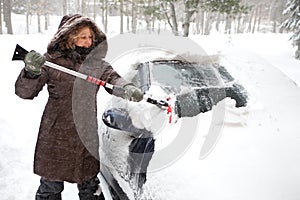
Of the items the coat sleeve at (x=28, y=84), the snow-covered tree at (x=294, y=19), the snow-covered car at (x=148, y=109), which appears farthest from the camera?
the snow-covered tree at (x=294, y=19)

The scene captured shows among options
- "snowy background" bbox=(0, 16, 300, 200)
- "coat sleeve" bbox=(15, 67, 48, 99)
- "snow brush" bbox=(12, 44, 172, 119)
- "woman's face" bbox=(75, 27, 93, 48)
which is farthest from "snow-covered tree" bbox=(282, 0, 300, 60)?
"coat sleeve" bbox=(15, 67, 48, 99)

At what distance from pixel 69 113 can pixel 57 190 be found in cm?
57

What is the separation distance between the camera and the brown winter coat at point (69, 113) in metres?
2.14

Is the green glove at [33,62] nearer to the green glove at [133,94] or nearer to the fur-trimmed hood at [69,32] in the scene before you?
the fur-trimmed hood at [69,32]

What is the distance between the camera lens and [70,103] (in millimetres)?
2170

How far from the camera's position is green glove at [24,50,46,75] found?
1928 mm

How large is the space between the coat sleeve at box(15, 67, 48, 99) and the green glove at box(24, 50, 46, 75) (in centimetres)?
7

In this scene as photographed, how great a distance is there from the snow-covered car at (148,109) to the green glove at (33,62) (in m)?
0.64

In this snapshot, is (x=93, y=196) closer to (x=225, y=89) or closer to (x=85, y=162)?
(x=85, y=162)

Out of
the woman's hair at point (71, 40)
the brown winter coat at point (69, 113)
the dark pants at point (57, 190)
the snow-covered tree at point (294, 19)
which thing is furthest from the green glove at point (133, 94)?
the snow-covered tree at point (294, 19)

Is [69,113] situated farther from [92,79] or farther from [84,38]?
[84,38]

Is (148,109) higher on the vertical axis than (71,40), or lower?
lower

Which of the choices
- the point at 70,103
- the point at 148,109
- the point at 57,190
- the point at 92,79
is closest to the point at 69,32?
the point at 92,79

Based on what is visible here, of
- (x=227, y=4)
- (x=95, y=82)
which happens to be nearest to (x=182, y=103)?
(x=95, y=82)
